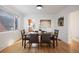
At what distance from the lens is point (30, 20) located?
5148 mm

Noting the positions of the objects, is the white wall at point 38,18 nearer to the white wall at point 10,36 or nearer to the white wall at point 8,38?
the white wall at point 10,36

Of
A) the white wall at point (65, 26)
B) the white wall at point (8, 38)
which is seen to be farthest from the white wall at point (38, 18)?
the white wall at point (8, 38)

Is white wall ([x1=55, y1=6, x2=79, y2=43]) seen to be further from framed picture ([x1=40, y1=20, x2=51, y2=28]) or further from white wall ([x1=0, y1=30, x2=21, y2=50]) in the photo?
white wall ([x1=0, y1=30, x2=21, y2=50])

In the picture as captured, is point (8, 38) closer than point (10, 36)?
Yes

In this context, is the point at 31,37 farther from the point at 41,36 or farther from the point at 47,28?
the point at 47,28

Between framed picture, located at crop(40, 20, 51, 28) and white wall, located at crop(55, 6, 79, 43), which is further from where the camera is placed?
white wall, located at crop(55, 6, 79, 43)

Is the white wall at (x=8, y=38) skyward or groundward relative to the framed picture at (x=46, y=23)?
groundward

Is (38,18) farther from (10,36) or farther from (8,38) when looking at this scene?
(8,38)

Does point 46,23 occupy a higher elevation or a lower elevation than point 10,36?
higher

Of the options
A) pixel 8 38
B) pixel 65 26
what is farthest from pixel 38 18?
pixel 8 38

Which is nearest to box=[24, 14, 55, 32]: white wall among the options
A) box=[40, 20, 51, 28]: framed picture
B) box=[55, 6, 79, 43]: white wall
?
box=[40, 20, 51, 28]: framed picture

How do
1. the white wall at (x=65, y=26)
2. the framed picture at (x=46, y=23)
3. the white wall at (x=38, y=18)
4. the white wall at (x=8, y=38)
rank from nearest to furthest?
the white wall at (x=8, y=38)
the white wall at (x=38, y=18)
the framed picture at (x=46, y=23)
the white wall at (x=65, y=26)

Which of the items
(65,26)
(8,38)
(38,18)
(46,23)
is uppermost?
(38,18)
